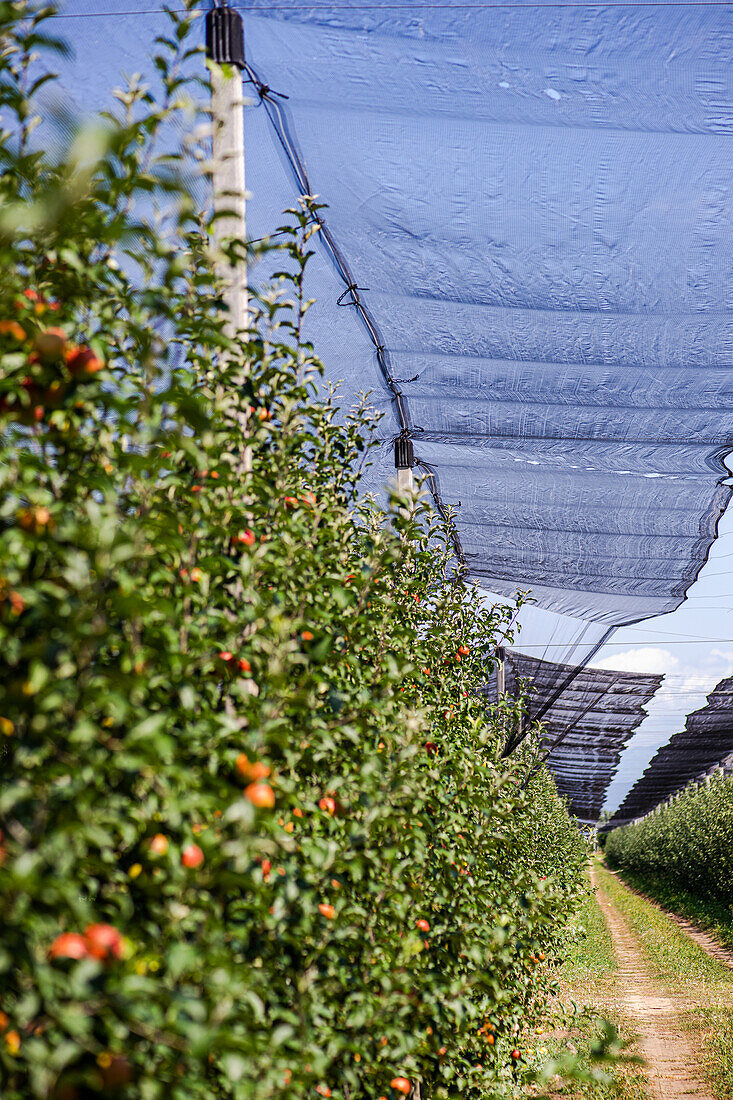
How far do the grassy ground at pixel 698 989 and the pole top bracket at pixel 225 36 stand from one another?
5.65 meters

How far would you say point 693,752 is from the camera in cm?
1827

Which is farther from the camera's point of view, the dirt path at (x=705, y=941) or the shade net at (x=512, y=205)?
the dirt path at (x=705, y=941)

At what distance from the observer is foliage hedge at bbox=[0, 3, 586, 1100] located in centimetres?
112

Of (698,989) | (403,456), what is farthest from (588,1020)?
(698,989)

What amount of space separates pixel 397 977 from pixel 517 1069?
7.15 feet

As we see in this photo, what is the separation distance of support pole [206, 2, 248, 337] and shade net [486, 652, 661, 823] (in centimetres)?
573

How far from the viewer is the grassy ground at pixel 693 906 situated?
13.0m

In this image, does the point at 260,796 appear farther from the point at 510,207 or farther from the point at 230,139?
the point at 510,207

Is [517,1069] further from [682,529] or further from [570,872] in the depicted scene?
[570,872]

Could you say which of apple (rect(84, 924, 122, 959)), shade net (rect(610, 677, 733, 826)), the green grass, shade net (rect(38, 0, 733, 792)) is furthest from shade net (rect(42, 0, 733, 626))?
shade net (rect(610, 677, 733, 826))

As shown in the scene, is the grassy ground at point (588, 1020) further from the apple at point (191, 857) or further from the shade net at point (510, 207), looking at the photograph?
the shade net at point (510, 207)

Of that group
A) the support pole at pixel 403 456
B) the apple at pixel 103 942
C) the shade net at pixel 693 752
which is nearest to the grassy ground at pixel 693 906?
the shade net at pixel 693 752

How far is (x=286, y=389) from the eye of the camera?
7.55ft

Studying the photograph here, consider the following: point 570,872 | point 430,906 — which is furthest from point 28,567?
point 570,872
